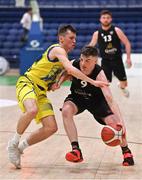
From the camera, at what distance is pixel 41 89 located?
18.4 feet

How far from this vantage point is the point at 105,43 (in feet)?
31.4

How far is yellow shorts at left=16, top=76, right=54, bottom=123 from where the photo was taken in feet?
17.8

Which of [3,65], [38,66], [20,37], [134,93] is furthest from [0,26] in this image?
[38,66]

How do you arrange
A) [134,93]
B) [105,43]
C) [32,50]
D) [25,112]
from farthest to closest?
[32,50] < [134,93] < [105,43] < [25,112]

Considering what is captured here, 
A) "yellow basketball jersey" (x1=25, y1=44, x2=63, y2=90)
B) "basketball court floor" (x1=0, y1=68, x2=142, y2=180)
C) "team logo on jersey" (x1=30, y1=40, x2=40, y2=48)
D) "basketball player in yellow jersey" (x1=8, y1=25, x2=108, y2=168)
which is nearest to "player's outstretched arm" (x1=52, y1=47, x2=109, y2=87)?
"basketball player in yellow jersey" (x1=8, y1=25, x2=108, y2=168)

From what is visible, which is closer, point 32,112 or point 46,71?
point 32,112

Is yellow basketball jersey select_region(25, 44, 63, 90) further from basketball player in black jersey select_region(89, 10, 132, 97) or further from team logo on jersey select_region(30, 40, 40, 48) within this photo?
team logo on jersey select_region(30, 40, 40, 48)

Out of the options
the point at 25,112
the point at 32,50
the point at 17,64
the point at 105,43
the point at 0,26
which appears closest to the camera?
the point at 25,112

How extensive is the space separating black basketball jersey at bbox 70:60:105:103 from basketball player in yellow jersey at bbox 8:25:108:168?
0.75ft

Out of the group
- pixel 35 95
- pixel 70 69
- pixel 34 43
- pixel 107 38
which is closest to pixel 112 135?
pixel 70 69

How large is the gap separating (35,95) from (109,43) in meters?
4.32

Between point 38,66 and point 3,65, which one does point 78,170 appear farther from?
point 3,65

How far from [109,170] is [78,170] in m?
0.32

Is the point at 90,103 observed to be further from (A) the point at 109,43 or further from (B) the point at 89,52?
(A) the point at 109,43
